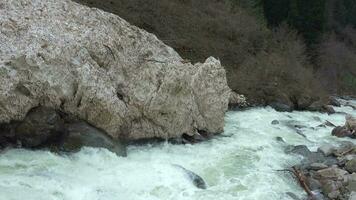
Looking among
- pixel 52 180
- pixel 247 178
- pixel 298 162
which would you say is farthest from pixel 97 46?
pixel 298 162

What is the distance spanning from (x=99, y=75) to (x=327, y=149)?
841 centimetres

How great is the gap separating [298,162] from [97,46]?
7476 mm

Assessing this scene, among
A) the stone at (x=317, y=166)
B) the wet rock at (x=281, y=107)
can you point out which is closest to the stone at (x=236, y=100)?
the wet rock at (x=281, y=107)

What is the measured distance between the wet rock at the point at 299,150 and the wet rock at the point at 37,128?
8071mm

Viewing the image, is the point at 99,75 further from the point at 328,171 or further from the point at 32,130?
the point at 328,171

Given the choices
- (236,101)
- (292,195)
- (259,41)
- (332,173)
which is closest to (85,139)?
(292,195)

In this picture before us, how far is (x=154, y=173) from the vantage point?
1305 centimetres

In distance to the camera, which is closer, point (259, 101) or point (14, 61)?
point (14, 61)

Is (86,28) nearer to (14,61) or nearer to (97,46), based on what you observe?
(97,46)

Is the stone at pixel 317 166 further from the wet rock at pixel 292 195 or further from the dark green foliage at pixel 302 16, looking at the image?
the dark green foliage at pixel 302 16

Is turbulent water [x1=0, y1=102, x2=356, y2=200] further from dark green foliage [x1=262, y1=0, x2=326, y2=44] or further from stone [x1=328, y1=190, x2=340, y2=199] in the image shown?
dark green foliage [x1=262, y1=0, x2=326, y2=44]

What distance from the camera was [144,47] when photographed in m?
17.1

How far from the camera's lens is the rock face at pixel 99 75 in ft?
44.4

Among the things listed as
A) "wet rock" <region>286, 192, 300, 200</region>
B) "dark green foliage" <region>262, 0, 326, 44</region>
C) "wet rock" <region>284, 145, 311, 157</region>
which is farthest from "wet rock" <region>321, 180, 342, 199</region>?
"dark green foliage" <region>262, 0, 326, 44</region>
